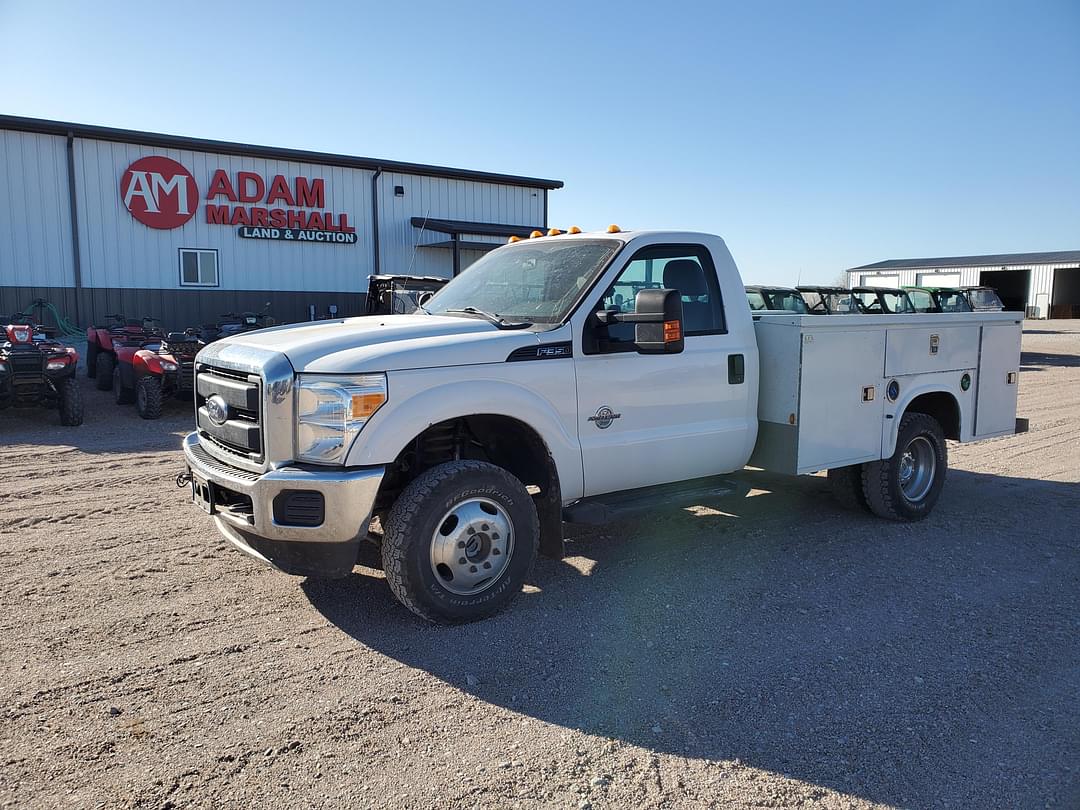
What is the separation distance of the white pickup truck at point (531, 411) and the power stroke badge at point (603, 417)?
0.02m

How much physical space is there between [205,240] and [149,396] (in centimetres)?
1073

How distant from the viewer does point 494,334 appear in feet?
15.1

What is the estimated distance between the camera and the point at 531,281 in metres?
5.32

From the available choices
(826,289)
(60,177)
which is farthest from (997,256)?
(60,177)

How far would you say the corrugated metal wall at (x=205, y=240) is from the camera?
62.6 feet

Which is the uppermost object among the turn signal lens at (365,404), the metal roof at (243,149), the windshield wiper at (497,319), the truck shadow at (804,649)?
the metal roof at (243,149)

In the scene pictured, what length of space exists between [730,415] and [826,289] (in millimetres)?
14069

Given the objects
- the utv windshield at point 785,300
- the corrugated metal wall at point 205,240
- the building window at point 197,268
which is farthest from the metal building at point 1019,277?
the building window at point 197,268

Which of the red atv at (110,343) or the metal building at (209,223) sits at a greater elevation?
the metal building at (209,223)

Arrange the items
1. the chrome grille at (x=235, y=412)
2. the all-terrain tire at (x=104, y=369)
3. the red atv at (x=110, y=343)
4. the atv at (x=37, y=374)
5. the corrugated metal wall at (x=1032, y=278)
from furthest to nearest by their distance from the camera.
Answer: the corrugated metal wall at (x=1032, y=278)
the all-terrain tire at (x=104, y=369)
the red atv at (x=110, y=343)
the atv at (x=37, y=374)
the chrome grille at (x=235, y=412)

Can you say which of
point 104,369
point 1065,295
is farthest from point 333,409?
point 1065,295

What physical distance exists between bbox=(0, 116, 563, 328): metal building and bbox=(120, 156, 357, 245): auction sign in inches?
1.1

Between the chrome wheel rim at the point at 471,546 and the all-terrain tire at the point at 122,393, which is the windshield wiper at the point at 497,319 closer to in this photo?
the chrome wheel rim at the point at 471,546

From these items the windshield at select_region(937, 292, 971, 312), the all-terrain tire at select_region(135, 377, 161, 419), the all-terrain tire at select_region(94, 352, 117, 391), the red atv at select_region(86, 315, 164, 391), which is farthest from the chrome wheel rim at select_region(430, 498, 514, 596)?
the windshield at select_region(937, 292, 971, 312)
